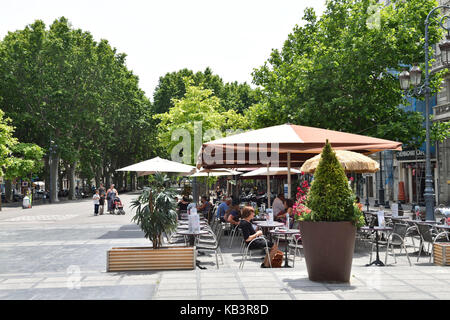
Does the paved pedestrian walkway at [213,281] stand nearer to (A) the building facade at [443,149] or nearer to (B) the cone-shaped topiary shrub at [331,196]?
(B) the cone-shaped topiary shrub at [331,196]

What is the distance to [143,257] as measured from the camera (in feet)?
27.6

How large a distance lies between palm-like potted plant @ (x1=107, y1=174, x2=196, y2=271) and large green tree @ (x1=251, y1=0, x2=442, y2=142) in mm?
15662

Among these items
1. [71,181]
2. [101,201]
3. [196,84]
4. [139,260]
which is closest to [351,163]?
[139,260]

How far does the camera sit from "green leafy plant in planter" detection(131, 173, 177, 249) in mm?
8414

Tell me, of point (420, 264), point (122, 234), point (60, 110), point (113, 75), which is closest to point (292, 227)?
point (420, 264)

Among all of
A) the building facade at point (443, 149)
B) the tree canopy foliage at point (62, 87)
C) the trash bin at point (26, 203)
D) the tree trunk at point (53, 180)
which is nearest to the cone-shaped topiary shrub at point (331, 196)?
the building facade at point (443, 149)

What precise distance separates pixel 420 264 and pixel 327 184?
3.27m

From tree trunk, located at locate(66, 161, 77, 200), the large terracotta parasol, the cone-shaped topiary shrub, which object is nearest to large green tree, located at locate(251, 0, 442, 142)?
the large terracotta parasol

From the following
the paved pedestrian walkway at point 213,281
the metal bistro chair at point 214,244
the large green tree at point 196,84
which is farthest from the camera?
the large green tree at point 196,84

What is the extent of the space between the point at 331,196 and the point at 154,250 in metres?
3.25

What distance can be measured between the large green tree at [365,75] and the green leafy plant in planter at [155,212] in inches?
616

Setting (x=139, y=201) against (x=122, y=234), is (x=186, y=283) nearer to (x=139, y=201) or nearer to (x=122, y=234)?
(x=139, y=201)

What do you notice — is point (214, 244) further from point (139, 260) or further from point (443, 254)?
point (443, 254)

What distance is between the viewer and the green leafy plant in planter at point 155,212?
27.6ft
